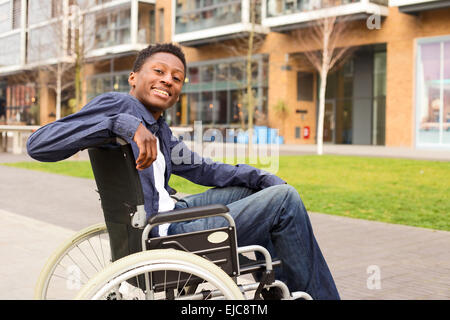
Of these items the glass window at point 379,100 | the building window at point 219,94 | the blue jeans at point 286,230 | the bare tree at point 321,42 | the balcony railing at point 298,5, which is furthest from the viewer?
the building window at point 219,94

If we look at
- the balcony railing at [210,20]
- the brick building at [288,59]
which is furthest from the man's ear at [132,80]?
the balcony railing at [210,20]

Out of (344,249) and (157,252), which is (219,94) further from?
(157,252)

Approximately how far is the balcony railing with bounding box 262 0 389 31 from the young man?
20.9m

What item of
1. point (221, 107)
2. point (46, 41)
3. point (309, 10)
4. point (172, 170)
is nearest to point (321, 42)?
point (309, 10)

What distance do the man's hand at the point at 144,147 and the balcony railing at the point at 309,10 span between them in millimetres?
21492

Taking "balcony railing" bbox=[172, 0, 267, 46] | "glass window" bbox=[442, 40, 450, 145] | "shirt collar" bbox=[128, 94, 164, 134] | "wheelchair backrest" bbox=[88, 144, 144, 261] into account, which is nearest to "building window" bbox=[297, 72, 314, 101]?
"balcony railing" bbox=[172, 0, 267, 46]

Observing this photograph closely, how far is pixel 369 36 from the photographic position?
26531 mm

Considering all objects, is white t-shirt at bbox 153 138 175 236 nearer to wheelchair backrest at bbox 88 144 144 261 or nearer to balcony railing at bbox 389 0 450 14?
wheelchair backrest at bbox 88 144 144 261

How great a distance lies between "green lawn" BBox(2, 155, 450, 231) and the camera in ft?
25.5

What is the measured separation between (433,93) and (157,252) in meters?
24.4

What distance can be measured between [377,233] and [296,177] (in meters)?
6.25

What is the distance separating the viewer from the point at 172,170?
3094mm

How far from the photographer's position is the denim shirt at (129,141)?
2.33 metres

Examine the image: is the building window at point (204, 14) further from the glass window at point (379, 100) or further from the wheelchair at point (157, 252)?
the wheelchair at point (157, 252)
